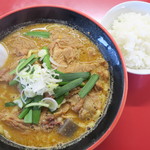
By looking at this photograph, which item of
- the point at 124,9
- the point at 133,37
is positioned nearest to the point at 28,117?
the point at 133,37

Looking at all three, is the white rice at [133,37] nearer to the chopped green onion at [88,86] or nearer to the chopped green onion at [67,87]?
the chopped green onion at [88,86]

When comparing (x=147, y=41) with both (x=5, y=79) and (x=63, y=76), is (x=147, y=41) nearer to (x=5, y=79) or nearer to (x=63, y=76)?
(x=63, y=76)

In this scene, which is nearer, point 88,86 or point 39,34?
point 88,86

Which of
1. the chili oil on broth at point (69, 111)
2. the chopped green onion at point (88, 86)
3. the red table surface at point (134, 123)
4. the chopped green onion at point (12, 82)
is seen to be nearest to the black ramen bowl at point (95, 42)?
the chili oil on broth at point (69, 111)

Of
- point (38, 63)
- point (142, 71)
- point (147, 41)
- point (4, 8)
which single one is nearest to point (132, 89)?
point (142, 71)

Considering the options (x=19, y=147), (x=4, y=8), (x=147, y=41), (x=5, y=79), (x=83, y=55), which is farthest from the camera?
(x=4, y=8)

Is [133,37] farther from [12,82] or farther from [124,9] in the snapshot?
[12,82]
